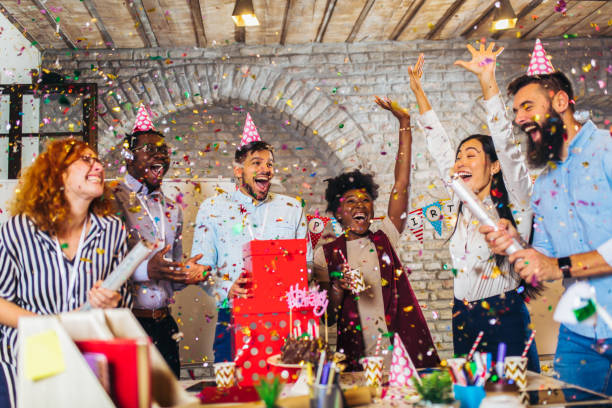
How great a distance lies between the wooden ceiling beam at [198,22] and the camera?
369cm

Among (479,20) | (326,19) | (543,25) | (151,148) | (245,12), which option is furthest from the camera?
(543,25)

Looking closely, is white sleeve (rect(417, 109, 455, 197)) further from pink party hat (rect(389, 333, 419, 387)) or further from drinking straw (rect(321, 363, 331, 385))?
drinking straw (rect(321, 363, 331, 385))

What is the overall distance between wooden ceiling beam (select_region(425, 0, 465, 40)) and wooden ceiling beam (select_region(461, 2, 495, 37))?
0.22 m

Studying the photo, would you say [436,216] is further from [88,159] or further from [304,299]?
[88,159]

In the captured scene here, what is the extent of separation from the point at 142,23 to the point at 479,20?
246 centimetres

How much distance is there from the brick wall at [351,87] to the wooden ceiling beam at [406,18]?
15 centimetres

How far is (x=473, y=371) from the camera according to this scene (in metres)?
1.54

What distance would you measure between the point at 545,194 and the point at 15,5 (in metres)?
3.43

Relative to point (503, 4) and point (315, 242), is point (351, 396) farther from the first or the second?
point (503, 4)

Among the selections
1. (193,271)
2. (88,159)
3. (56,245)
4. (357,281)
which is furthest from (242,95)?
(56,245)

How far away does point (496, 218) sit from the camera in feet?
8.09

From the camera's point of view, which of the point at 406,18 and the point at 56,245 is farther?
the point at 406,18

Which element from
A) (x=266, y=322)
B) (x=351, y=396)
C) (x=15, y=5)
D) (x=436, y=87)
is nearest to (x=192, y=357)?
(x=266, y=322)

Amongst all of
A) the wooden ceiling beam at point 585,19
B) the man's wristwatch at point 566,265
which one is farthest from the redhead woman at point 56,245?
the wooden ceiling beam at point 585,19
